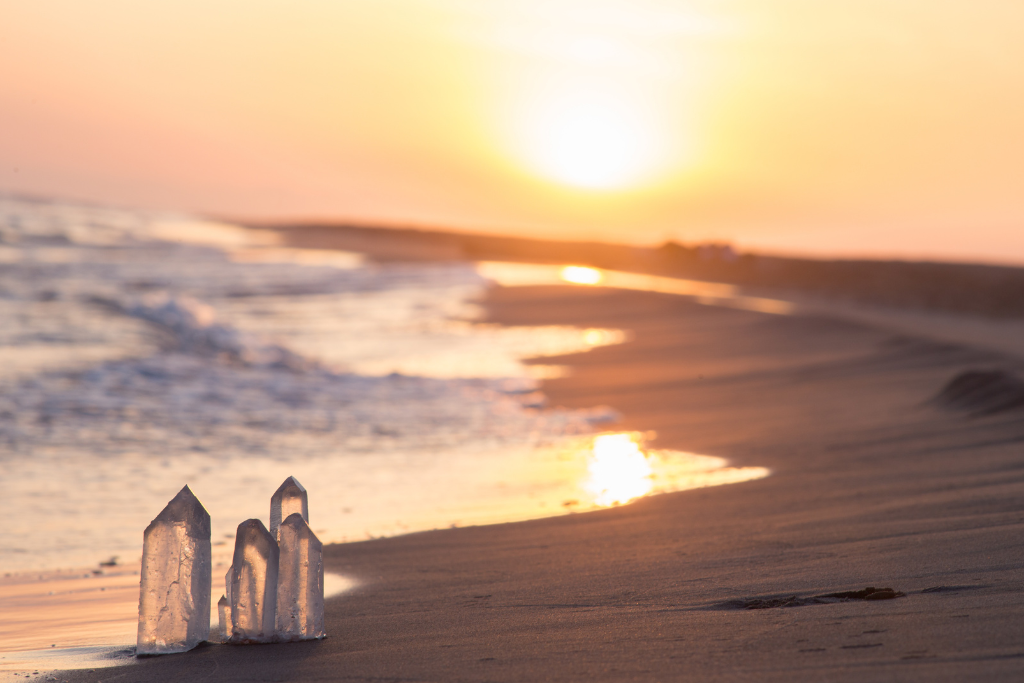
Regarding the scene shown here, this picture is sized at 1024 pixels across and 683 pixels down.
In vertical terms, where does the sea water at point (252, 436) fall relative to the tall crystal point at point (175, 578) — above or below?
above

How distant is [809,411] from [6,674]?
20.1ft

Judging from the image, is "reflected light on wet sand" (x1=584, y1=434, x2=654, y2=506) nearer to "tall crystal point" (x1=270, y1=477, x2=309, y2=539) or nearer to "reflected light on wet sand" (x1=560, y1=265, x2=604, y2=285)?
"tall crystal point" (x1=270, y1=477, x2=309, y2=539)

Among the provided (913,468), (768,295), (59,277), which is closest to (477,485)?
(913,468)

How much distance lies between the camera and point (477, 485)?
5.78 meters

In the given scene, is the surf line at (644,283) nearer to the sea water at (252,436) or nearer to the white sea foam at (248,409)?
the white sea foam at (248,409)

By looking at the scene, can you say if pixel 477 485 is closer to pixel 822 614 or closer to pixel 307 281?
pixel 822 614

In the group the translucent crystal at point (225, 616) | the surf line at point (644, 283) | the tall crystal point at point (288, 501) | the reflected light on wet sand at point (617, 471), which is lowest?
the translucent crystal at point (225, 616)

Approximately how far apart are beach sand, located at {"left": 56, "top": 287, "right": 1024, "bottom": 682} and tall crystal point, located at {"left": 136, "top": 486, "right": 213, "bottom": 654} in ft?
0.23

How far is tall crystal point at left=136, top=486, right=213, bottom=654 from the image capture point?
2.73m

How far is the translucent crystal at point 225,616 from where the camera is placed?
9.13ft

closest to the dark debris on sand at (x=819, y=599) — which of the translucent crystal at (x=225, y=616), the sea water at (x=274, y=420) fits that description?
the translucent crystal at (x=225, y=616)

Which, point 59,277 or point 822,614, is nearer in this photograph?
point 822,614

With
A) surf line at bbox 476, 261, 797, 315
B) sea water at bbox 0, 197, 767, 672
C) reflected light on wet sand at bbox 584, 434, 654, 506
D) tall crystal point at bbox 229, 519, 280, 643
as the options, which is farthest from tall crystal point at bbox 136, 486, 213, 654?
surf line at bbox 476, 261, 797, 315

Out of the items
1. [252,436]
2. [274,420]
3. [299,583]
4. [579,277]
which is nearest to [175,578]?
[299,583]
